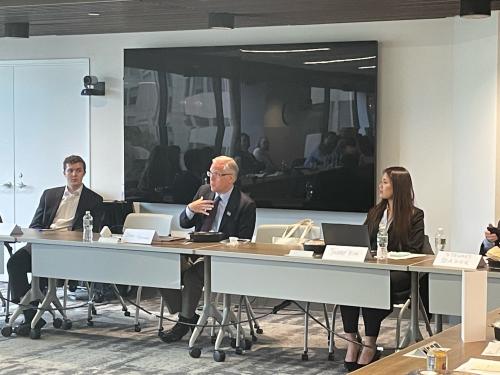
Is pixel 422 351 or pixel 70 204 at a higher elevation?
pixel 70 204

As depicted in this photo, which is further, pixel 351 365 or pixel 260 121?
pixel 260 121

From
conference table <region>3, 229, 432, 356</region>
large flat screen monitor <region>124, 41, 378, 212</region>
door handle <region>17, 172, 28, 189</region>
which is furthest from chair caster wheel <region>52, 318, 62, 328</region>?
door handle <region>17, 172, 28, 189</region>

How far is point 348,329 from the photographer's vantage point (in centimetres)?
545

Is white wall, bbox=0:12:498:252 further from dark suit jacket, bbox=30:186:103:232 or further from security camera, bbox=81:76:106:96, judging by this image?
dark suit jacket, bbox=30:186:103:232

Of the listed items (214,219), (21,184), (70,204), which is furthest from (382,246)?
(21,184)

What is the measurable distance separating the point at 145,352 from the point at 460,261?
2.13m

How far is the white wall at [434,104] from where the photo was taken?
21.5ft

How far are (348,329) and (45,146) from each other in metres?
4.24

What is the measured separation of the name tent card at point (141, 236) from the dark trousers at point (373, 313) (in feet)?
4.28

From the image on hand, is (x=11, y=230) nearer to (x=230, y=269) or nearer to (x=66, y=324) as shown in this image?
(x=66, y=324)

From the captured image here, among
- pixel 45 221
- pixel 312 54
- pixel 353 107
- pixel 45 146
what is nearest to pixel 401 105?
pixel 353 107

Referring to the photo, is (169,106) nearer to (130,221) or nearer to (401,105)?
(130,221)

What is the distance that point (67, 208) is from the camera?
277 inches

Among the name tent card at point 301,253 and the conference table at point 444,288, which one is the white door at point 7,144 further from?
the conference table at point 444,288
